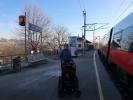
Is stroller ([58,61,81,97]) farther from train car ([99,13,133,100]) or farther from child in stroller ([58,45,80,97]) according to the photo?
train car ([99,13,133,100])

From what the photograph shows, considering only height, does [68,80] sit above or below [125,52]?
below

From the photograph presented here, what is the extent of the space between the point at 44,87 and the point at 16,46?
195ft

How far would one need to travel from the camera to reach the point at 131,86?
944cm

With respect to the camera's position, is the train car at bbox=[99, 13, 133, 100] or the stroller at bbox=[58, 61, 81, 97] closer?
the train car at bbox=[99, 13, 133, 100]

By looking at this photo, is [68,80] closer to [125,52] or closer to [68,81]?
[68,81]

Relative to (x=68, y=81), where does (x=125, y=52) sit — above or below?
above

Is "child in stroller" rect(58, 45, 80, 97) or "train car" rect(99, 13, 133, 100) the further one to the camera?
"child in stroller" rect(58, 45, 80, 97)

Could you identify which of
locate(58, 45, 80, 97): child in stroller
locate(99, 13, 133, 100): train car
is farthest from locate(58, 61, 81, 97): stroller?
locate(99, 13, 133, 100): train car

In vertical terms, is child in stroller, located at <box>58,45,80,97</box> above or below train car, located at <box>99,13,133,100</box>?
below

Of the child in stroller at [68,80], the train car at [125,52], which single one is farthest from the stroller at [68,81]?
the train car at [125,52]

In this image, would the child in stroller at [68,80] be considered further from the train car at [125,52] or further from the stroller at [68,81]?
the train car at [125,52]

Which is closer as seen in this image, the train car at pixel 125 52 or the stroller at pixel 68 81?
the train car at pixel 125 52

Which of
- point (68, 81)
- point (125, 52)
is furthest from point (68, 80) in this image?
point (125, 52)

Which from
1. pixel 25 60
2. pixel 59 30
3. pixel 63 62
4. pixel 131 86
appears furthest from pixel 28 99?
pixel 59 30
